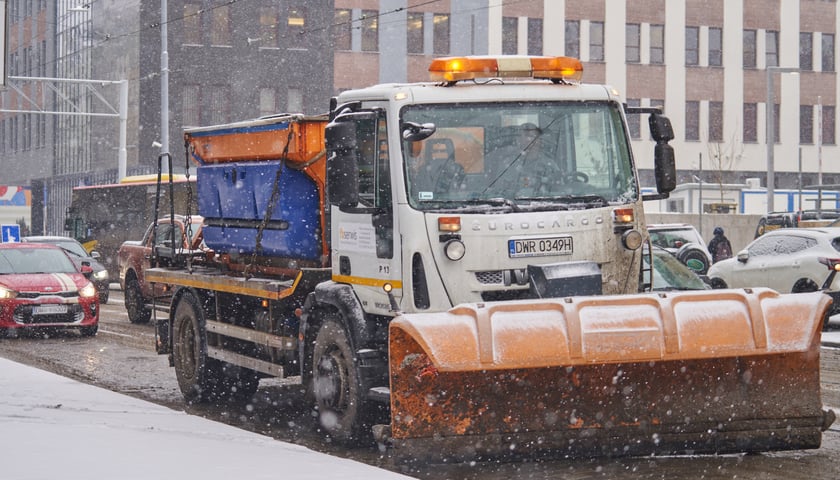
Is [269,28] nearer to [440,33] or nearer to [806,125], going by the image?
[440,33]

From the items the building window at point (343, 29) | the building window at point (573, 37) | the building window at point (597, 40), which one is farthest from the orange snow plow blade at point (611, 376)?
the building window at point (597, 40)

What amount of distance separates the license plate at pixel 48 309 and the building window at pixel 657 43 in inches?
1723

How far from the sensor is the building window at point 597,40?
197ft

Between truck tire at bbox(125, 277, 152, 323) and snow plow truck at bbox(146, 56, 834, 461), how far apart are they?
1200cm

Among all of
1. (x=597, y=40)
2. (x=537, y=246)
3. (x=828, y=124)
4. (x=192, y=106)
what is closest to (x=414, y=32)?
(x=597, y=40)

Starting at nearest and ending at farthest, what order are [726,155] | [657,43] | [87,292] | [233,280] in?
[233,280]
[87,292]
[657,43]
[726,155]

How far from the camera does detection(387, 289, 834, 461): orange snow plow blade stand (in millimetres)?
8359

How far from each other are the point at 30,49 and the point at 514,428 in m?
64.9

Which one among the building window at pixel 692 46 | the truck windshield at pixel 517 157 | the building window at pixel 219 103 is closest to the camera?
the truck windshield at pixel 517 157

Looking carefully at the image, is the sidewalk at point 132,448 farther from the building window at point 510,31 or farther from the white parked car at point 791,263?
the building window at point 510,31

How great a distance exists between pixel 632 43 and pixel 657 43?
1.23 meters

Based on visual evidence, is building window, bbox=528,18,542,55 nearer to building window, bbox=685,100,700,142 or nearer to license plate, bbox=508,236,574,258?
building window, bbox=685,100,700,142

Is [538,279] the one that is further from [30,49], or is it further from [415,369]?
[30,49]

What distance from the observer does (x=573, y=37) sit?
196 feet
